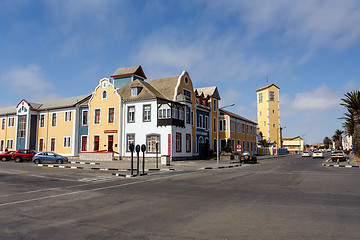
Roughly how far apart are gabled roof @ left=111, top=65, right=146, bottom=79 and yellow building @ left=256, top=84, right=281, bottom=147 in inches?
1897

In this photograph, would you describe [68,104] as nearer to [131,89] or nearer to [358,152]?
[131,89]

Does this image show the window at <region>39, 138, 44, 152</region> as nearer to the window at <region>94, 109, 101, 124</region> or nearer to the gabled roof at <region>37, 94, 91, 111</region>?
the gabled roof at <region>37, 94, 91, 111</region>

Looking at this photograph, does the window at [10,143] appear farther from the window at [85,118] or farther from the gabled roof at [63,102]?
the window at [85,118]

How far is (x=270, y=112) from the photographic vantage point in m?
83.0

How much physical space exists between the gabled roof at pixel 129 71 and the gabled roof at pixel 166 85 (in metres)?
3.32

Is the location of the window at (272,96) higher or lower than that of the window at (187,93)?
higher

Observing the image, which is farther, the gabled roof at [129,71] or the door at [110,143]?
the gabled roof at [129,71]

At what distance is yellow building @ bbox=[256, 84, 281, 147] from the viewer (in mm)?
83062

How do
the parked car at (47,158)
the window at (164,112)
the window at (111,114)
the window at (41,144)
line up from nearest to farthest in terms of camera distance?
1. the parked car at (47,158)
2. the window at (164,112)
3. the window at (111,114)
4. the window at (41,144)

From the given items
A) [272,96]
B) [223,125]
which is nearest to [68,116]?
[223,125]

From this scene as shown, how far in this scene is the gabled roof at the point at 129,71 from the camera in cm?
4563

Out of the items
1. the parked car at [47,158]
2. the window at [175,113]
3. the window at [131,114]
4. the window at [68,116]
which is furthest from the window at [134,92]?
the parked car at [47,158]

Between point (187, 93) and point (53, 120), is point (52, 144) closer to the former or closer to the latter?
point (53, 120)

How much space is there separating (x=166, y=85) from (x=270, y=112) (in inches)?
1974
